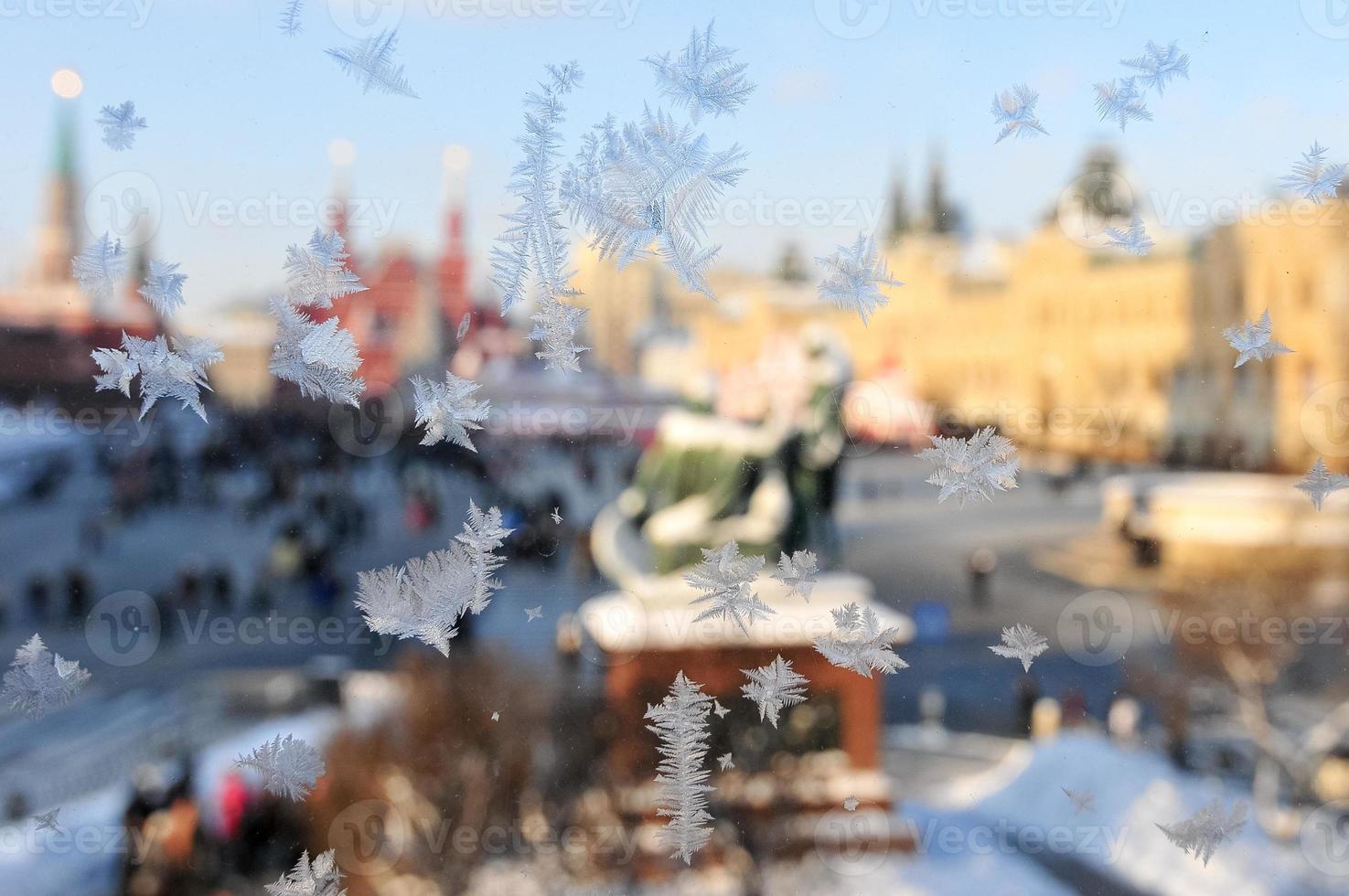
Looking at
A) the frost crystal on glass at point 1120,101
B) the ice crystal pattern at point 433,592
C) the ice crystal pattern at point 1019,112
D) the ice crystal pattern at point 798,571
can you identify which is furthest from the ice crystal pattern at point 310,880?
the frost crystal on glass at point 1120,101

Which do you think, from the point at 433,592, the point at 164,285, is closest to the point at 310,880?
the point at 433,592

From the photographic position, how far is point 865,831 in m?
1.34

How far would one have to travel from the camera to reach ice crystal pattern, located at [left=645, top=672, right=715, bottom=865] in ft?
3.11

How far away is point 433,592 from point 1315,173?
3.70 feet

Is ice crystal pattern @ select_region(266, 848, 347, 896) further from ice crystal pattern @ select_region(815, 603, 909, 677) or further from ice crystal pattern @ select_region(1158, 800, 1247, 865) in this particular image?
ice crystal pattern @ select_region(1158, 800, 1247, 865)

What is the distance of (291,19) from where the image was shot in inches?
37.5

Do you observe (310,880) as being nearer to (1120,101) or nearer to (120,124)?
(120,124)

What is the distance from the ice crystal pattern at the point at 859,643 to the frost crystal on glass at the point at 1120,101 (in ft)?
2.15

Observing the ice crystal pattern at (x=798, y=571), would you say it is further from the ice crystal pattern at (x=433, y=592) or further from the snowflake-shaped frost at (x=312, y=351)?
the snowflake-shaped frost at (x=312, y=351)

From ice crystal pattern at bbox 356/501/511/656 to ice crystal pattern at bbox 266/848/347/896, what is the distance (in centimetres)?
31

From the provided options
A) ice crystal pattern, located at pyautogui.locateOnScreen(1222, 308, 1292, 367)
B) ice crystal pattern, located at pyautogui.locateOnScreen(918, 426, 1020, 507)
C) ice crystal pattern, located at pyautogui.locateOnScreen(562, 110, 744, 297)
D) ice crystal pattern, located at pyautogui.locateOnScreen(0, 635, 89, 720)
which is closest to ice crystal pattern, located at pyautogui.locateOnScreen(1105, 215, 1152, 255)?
ice crystal pattern, located at pyautogui.locateOnScreen(1222, 308, 1292, 367)

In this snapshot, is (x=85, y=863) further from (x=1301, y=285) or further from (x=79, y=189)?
(x=1301, y=285)

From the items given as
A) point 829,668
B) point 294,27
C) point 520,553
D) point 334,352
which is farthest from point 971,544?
point 294,27

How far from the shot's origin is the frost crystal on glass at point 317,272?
3.00 ft
